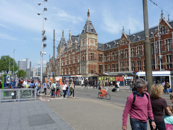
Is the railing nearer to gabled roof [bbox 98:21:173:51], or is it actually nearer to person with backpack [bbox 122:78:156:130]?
person with backpack [bbox 122:78:156:130]

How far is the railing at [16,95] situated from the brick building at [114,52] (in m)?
29.1

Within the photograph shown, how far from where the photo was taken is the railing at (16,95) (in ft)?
39.5

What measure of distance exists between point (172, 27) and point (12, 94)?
109ft

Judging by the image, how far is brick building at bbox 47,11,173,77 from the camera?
33656 mm

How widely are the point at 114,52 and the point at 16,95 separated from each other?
39.0m

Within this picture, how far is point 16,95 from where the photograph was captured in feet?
40.8

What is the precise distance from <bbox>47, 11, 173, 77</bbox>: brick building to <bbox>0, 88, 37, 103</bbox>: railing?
29.1 metres

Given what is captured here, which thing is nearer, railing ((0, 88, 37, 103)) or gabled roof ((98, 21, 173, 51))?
railing ((0, 88, 37, 103))

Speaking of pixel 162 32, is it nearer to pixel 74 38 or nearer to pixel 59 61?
pixel 74 38

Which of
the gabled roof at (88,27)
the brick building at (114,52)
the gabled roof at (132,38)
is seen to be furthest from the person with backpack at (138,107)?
the gabled roof at (88,27)

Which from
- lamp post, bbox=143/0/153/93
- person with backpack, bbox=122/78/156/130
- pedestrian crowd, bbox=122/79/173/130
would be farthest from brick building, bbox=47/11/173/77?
person with backpack, bbox=122/78/156/130

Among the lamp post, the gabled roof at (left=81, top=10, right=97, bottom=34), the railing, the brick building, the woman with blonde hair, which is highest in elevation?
the gabled roof at (left=81, top=10, right=97, bottom=34)

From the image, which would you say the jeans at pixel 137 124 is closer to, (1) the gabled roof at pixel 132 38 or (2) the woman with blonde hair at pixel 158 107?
(2) the woman with blonde hair at pixel 158 107

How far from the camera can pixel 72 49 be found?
58.0 meters
